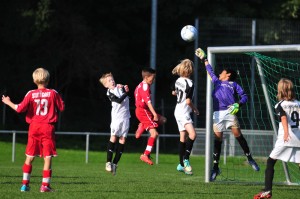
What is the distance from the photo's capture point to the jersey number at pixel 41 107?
1247cm

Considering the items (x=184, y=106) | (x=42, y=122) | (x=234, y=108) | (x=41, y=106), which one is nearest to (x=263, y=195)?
(x=234, y=108)

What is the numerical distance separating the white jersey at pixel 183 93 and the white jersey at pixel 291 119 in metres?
2.66

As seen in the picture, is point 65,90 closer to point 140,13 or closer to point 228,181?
point 140,13

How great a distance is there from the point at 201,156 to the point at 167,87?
992cm

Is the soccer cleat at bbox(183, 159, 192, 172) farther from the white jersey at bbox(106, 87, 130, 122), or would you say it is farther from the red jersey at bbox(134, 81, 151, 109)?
the white jersey at bbox(106, 87, 130, 122)

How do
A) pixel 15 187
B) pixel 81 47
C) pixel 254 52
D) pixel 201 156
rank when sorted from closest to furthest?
pixel 15 187 → pixel 254 52 → pixel 201 156 → pixel 81 47

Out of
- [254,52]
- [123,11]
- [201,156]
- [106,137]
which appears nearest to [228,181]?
[254,52]

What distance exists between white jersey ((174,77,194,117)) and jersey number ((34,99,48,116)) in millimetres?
3076

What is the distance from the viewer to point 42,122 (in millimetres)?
12461

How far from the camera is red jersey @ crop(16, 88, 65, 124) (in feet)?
40.9

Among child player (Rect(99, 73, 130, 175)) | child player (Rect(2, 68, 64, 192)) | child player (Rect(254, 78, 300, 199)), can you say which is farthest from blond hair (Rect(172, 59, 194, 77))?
child player (Rect(2, 68, 64, 192))

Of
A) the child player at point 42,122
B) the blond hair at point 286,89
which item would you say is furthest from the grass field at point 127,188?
the blond hair at point 286,89

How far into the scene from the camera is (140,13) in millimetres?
37219

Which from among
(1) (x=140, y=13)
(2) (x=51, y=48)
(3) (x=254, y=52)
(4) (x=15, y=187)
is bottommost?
(4) (x=15, y=187)
